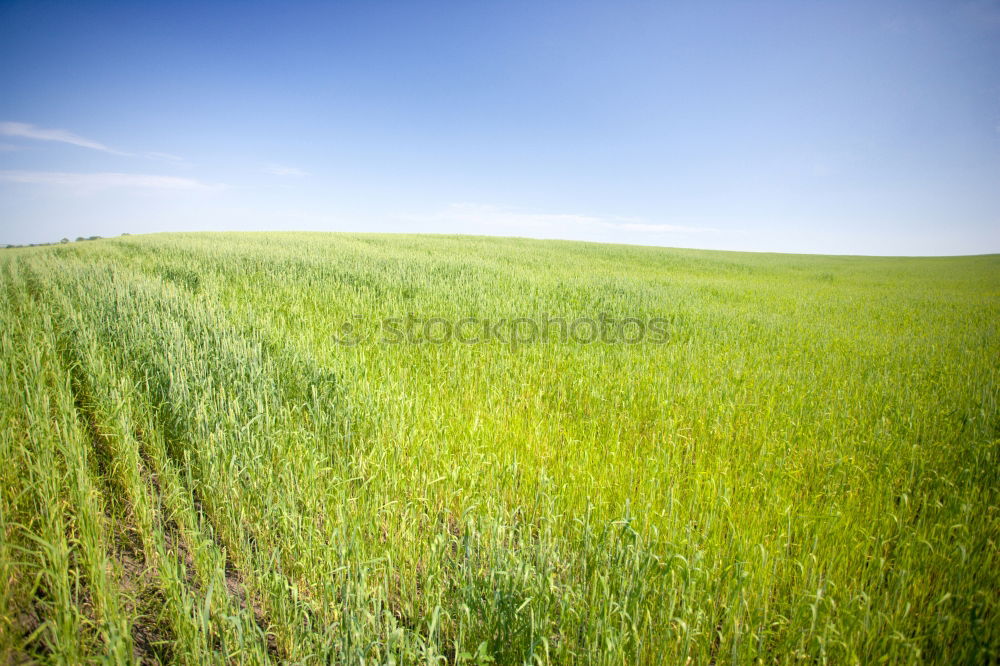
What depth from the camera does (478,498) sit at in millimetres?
2490

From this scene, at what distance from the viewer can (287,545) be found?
213cm

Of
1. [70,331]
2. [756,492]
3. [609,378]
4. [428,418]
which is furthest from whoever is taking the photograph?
[609,378]

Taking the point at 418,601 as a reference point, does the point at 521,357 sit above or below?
above

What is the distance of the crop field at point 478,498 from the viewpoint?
169 cm

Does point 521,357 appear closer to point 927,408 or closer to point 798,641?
point 798,641

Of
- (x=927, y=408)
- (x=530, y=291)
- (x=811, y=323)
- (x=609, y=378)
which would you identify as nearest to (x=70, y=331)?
(x=609, y=378)

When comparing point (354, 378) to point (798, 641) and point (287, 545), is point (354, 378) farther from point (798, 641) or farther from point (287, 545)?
point (798, 641)

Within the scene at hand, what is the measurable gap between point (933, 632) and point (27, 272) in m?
15.3

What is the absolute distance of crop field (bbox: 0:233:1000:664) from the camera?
169 cm

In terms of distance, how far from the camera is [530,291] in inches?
393

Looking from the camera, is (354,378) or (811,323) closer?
(354,378)

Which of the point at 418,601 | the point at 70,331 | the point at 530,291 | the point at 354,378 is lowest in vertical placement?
the point at 418,601

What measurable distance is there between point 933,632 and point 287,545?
10.5 ft

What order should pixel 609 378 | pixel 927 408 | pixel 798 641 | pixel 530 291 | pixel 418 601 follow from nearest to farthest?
pixel 798 641 → pixel 418 601 → pixel 927 408 → pixel 609 378 → pixel 530 291
